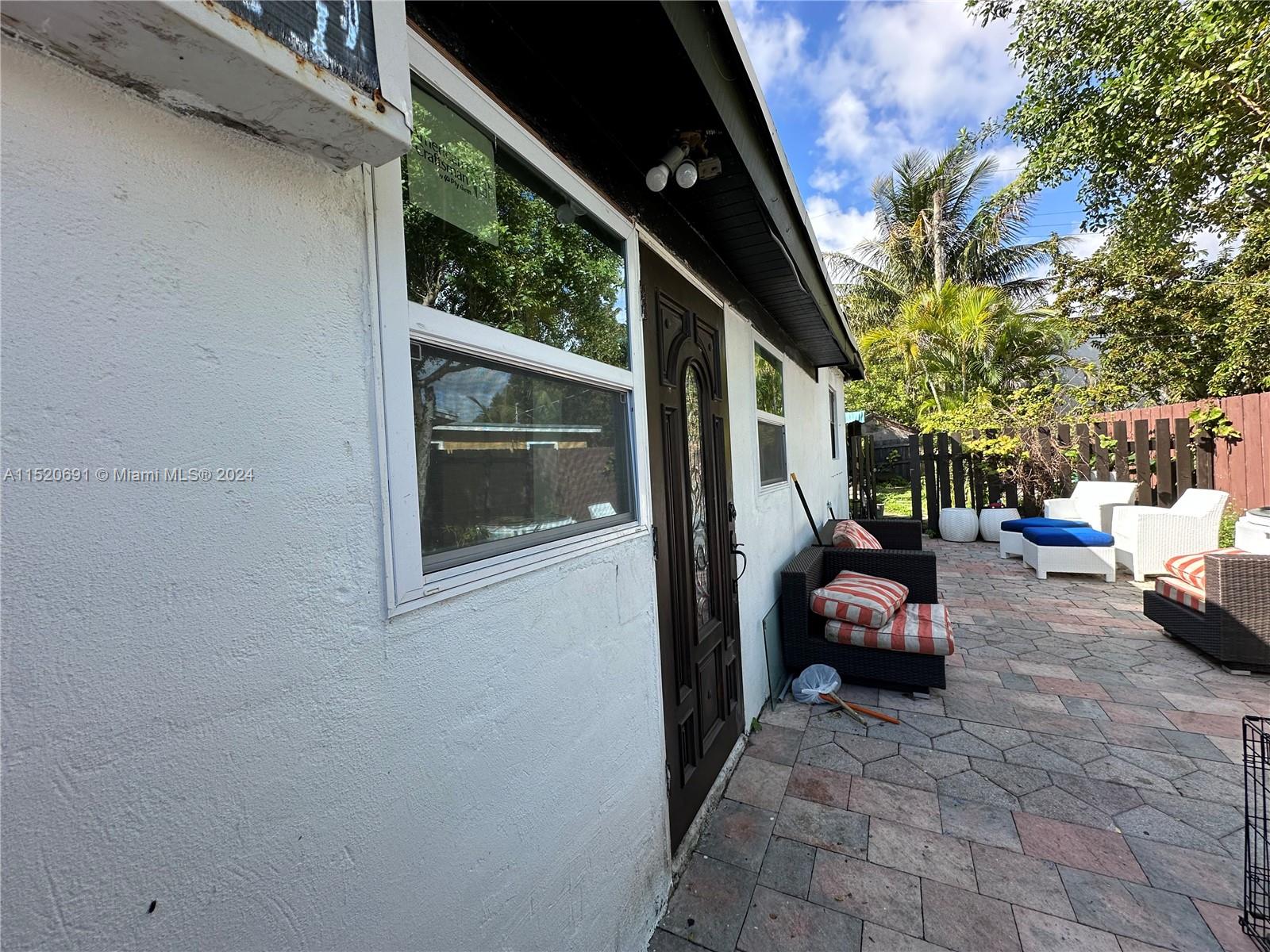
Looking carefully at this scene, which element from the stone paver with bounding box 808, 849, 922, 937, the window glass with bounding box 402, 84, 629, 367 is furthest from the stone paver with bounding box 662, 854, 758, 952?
the window glass with bounding box 402, 84, 629, 367

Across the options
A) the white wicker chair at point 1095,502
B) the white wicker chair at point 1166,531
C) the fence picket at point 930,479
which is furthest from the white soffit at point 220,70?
the fence picket at point 930,479

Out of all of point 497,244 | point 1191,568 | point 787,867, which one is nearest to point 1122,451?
point 1191,568

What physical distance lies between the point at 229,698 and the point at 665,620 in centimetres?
158

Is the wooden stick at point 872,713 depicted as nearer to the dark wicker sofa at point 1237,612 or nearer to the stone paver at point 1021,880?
the stone paver at point 1021,880

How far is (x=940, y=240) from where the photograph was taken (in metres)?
14.4

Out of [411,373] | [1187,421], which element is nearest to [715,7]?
[411,373]

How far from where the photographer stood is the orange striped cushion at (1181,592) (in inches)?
145

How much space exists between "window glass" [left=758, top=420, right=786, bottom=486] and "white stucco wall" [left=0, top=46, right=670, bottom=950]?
293cm

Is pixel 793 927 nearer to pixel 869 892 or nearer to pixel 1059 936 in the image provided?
pixel 869 892

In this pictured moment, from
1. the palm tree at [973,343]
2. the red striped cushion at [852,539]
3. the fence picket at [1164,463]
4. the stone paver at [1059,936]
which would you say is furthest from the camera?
the palm tree at [973,343]

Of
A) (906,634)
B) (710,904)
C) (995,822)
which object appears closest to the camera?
(710,904)

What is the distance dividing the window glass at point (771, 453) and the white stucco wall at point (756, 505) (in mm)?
88

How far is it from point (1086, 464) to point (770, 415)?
6.98m

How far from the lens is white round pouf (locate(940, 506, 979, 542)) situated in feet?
27.6
